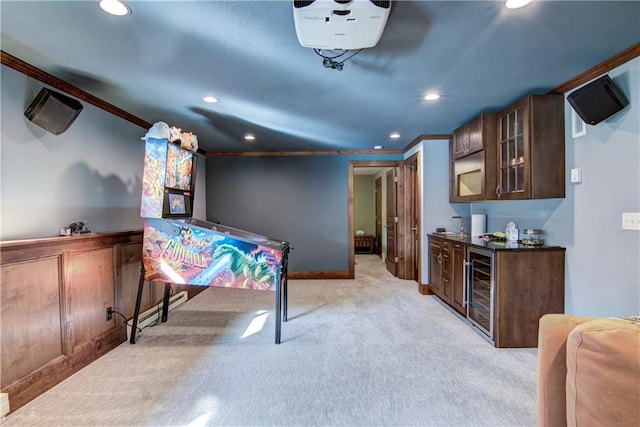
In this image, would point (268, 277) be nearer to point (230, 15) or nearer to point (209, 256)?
point (209, 256)

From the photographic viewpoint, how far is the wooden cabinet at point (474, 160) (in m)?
3.17

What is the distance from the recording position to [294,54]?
1.95 meters

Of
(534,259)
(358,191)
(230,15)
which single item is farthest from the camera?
(358,191)

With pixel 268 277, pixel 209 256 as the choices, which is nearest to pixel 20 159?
pixel 209 256

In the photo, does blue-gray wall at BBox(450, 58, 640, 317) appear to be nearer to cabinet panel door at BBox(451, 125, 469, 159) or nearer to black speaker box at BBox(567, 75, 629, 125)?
black speaker box at BBox(567, 75, 629, 125)

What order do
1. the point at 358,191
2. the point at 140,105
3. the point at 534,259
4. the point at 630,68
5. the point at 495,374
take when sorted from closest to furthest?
1. the point at 630,68
2. the point at 495,374
3. the point at 534,259
4. the point at 140,105
5. the point at 358,191

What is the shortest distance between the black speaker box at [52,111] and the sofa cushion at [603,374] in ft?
10.9

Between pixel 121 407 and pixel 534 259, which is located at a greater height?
pixel 534 259

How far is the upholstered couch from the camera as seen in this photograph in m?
0.71

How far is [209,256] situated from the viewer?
2.62 m

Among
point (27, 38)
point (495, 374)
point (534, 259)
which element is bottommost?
point (495, 374)

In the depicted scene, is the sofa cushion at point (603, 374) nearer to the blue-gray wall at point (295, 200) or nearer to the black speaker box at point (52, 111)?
the black speaker box at point (52, 111)

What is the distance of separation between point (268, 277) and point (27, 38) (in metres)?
2.40

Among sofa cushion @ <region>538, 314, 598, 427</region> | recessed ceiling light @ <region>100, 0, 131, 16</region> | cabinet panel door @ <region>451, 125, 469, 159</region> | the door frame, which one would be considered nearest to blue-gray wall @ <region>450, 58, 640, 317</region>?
cabinet panel door @ <region>451, 125, 469, 159</region>
